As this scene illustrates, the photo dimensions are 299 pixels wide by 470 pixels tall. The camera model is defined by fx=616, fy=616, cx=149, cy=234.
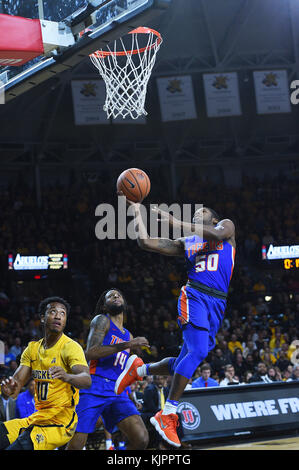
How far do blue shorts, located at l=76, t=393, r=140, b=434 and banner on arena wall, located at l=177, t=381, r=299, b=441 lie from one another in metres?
2.93

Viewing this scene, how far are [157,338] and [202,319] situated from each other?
10.4 meters

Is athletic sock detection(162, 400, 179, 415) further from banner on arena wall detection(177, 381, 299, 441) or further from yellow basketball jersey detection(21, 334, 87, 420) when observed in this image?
banner on arena wall detection(177, 381, 299, 441)

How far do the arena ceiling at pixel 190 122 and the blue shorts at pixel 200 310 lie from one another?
1378 cm

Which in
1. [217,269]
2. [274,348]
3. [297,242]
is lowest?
[274,348]

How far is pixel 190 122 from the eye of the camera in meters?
21.9

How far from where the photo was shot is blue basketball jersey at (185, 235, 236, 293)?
589cm

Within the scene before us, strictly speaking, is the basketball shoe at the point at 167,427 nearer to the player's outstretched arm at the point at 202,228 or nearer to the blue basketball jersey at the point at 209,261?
the blue basketball jersey at the point at 209,261

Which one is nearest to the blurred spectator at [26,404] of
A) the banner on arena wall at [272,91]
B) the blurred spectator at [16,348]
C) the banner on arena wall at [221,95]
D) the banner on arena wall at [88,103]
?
the blurred spectator at [16,348]

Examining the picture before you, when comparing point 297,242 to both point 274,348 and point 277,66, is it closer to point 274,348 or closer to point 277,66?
point 274,348

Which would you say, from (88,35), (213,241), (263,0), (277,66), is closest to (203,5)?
(263,0)

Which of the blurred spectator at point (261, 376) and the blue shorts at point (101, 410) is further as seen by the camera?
the blurred spectator at point (261, 376)

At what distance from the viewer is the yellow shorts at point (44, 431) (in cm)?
481

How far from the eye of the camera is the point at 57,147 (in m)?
22.6

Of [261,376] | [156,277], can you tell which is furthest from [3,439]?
[156,277]
